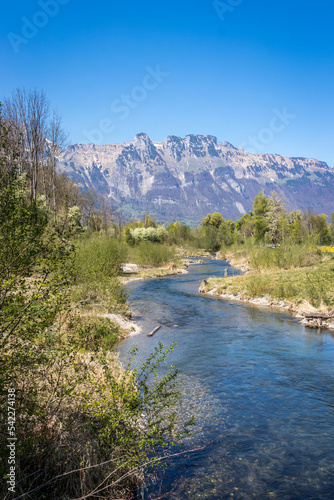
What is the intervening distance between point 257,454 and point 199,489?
1605 millimetres

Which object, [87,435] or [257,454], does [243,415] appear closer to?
[257,454]

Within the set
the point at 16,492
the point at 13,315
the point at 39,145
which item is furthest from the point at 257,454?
the point at 39,145

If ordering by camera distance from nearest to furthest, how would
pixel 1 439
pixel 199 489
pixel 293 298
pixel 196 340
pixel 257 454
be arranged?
pixel 1 439
pixel 199 489
pixel 257 454
pixel 196 340
pixel 293 298

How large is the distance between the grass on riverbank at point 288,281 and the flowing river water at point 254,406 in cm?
329

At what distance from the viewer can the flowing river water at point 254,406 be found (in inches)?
231

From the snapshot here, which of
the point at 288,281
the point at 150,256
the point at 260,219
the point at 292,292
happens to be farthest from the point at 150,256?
the point at 292,292

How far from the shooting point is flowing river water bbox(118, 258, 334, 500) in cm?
586

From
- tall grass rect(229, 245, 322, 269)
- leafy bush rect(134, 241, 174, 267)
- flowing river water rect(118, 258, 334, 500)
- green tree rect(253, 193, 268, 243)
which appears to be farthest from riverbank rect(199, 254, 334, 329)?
green tree rect(253, 193, 268, 243)

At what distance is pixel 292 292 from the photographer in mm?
22000

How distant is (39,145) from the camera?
3084cm

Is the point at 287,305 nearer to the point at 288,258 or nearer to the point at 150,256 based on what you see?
the point at 288,258

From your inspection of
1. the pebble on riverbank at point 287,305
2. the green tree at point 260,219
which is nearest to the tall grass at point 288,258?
the pebble on riverbank at point 287,305

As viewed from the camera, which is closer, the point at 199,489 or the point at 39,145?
the point at 199,489

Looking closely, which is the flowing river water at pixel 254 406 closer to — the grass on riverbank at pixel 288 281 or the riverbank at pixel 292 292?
the riverbank at pixel 292 292
